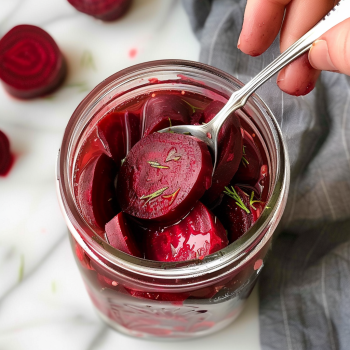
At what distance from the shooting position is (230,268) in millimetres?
704

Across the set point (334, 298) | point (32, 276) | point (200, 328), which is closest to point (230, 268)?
point (200, 328)

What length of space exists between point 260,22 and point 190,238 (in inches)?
15.1

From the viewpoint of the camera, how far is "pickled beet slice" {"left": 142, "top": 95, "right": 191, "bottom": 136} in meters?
0.80

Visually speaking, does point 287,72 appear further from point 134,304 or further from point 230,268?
point 134,304

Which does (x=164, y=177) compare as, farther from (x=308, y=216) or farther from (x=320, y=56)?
(x=308, y=216)

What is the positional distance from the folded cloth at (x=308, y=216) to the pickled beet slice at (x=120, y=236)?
Result: 1.26ft

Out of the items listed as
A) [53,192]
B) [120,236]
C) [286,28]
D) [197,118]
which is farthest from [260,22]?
[53,192]

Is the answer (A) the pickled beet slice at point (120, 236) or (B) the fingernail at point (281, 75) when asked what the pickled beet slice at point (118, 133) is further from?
(B) the fingernail at point (281, 75)

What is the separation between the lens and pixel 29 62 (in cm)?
117

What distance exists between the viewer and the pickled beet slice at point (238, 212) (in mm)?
740

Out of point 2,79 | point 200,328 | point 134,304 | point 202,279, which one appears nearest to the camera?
point 202,279

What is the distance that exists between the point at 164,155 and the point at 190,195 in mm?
84

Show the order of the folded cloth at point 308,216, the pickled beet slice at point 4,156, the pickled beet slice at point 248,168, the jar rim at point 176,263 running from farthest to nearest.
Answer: the pickled beet slice at point 4,156 < the folded cloth at point 308,216 < the pickled beet slice at point 248,168 < the jar rim at point 176,263

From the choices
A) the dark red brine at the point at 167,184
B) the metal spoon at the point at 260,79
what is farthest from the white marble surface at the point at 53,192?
the metal spoon at the point at 260,79
